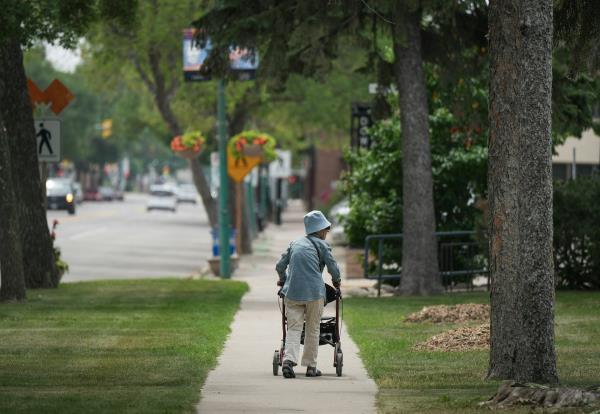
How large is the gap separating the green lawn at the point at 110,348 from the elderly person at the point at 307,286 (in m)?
0.87

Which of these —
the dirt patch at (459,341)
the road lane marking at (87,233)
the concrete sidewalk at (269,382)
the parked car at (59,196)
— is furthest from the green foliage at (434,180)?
the parked car at (59,196)

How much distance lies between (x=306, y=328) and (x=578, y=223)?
12.0 metres

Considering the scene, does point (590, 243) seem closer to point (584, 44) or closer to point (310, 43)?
point (310, 43)

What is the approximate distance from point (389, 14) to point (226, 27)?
2.62 m

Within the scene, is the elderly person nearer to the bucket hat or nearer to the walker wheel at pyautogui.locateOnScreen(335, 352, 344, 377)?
the bucket hat

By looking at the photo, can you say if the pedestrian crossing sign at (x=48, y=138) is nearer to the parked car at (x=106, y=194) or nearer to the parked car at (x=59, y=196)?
the parked car at (x=59, y=196)

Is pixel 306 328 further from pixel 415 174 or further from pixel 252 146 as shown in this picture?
pixel 252 146

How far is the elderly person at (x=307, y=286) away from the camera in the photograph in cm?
1452

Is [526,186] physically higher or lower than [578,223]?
higher

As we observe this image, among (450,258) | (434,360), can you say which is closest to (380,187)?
(450,258)

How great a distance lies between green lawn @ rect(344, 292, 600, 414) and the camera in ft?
41.2

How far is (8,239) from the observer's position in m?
A: 23.6

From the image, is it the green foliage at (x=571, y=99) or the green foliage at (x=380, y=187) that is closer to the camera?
the green foliage at (x=571, y=99)

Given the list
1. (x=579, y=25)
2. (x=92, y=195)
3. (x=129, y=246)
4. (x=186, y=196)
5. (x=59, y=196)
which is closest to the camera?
(x=579, y=25)
